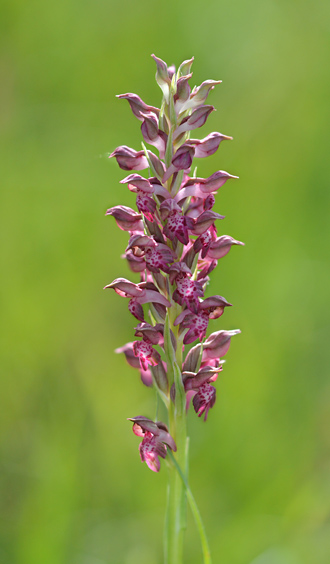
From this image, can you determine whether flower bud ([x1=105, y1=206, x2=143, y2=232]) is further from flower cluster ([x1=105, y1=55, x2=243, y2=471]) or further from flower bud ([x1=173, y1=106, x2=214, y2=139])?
flower bud ([x1=173, y1=106, x2=214, y2=139])

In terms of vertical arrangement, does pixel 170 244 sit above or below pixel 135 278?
above

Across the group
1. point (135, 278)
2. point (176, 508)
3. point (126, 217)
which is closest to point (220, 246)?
point (126, 217)

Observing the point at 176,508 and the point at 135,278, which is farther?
the point at 135,278

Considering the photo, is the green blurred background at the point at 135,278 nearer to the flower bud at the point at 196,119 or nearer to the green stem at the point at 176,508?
the green stem at the point at 176,508

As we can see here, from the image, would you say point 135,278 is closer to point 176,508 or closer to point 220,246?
point 220,246

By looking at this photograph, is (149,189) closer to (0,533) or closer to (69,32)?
(0,533)

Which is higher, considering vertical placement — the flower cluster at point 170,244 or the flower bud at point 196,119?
the flower bud at point 196,119

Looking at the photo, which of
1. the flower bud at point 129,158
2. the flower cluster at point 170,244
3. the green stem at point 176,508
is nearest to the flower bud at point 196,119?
the flower cluster at point 170,244
